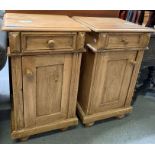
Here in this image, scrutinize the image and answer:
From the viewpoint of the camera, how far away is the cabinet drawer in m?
1.22

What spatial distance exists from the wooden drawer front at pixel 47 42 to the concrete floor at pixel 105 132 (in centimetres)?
65

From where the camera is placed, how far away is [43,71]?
1.18m

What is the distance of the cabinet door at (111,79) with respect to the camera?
4.38 feet

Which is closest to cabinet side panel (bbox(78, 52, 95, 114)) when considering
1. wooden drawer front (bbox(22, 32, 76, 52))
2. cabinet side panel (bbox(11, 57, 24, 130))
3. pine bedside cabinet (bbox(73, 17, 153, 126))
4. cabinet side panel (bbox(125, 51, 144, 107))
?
pine bedside cabinet (bbox(73, 17, 153, 126))

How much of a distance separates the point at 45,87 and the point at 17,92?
17cm

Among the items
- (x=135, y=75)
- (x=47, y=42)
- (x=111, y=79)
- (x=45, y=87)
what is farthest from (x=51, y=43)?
(x=135, y=75)

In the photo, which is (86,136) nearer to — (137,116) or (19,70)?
(137,116)

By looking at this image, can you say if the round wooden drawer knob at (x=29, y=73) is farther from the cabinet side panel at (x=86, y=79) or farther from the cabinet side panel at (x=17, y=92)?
the cabinet side panel at (x=86, y=79)

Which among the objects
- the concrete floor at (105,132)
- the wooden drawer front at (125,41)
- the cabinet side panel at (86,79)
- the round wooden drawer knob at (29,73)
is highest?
the wooden drawer front at (125,41)

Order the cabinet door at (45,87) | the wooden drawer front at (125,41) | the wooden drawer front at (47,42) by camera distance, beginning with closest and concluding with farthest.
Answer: the wooden drawer front at (47,42)
the cabinet door at (45,87)
the wooden drawer front at (125,41)

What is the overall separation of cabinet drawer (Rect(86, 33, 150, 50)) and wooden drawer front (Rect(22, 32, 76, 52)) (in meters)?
0.17

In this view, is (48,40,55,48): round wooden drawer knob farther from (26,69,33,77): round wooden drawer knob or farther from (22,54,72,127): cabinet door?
(26,69,33,77): round wooden drawer knob

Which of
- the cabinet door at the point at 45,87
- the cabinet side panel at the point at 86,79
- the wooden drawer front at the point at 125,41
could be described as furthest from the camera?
the cabinet side panel at the point at 86,79

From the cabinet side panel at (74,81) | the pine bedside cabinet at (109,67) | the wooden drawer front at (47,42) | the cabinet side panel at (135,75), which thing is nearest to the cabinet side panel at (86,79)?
the pine bedside cabinet at (109,67)
